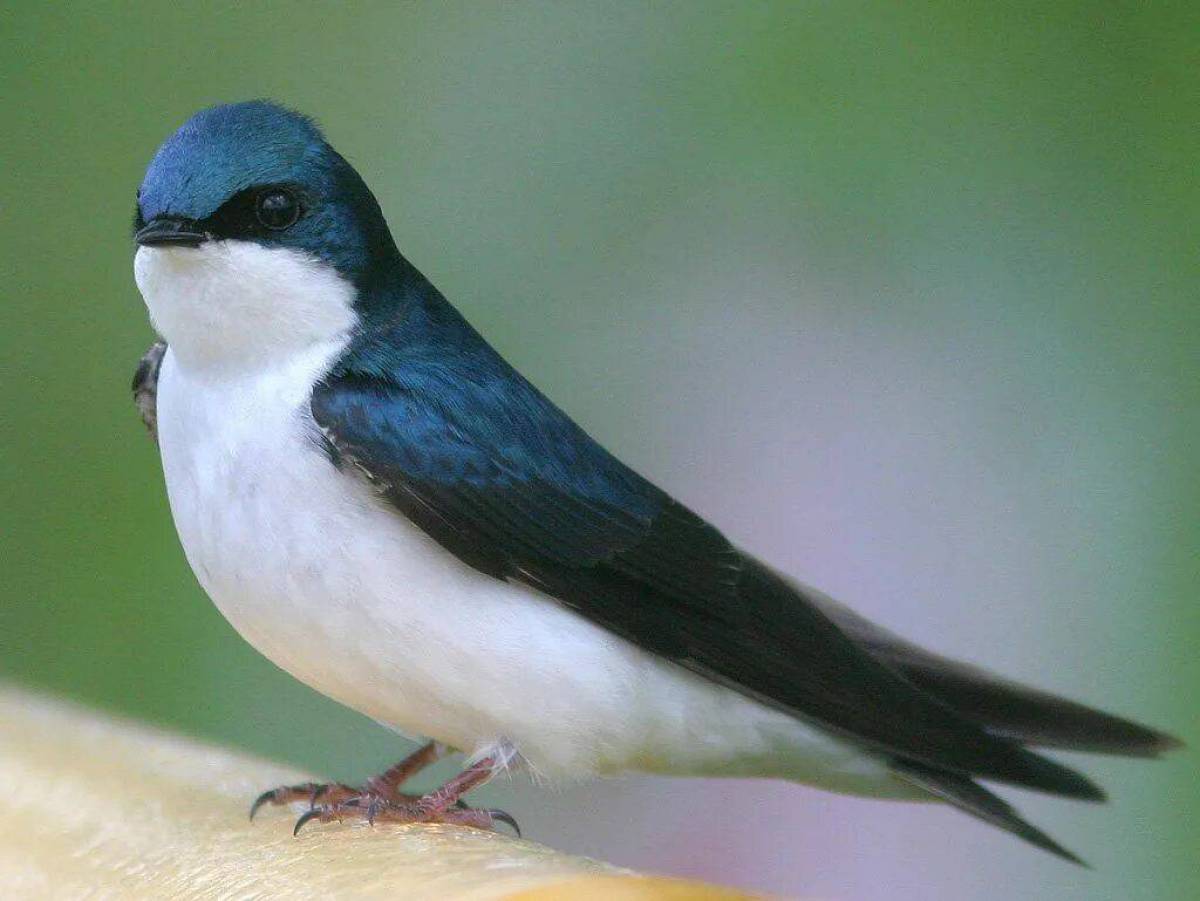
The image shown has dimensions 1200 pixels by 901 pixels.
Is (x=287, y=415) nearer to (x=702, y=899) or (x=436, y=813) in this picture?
(x=436, y=813)

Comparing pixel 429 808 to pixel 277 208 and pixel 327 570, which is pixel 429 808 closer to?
pixel 327 570

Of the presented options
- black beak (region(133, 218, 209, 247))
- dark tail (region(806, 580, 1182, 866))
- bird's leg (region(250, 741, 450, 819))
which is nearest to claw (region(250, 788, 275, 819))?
bird's leg (region(250, 741, 450, 819))

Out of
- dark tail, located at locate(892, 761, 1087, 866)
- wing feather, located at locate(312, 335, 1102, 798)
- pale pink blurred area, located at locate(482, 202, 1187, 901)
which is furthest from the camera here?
pale pink blurred area, located at locate(482, 202, 1187, 901)

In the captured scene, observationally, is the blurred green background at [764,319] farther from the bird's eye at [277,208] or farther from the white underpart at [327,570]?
the bird's eye at [277,208]

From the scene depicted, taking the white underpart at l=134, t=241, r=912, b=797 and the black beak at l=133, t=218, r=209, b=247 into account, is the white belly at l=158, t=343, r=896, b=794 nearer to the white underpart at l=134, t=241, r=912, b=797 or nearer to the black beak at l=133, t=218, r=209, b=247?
the white underpart at l=134, t=241, r=912, b=797

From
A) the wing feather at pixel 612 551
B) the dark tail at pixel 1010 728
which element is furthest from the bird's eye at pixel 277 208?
the dark tail at pixel 1010 728

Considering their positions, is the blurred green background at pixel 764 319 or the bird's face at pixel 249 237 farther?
the blurred green background at pixel 764 319

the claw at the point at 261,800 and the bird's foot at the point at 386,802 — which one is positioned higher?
the bird's foot at the point at 386,802
